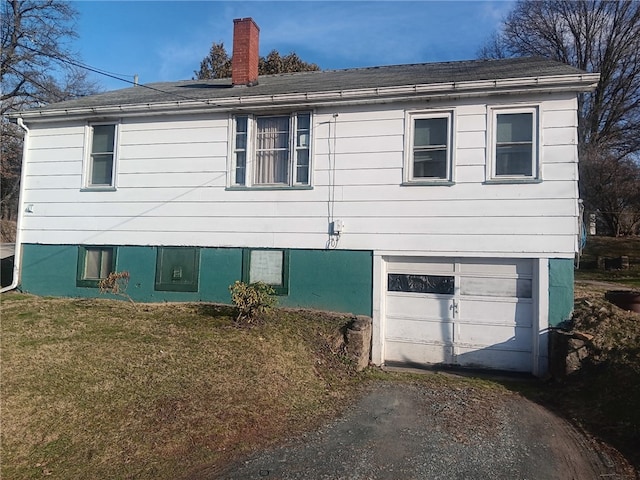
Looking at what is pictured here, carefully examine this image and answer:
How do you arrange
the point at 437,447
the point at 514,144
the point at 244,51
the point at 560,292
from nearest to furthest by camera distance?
the point at 437,447 → the point at 560,292 → the point at 514,144 → the point at 244,51

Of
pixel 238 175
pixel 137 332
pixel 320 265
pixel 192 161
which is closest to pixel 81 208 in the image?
pixel 192 161

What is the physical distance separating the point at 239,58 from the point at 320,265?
5.88 metres

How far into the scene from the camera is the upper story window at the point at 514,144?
29.0ft

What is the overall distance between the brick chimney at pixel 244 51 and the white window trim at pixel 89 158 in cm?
316

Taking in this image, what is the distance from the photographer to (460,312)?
9.23 metres

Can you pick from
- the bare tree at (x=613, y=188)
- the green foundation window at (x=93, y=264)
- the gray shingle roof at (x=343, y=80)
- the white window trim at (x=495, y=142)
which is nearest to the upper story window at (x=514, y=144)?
the white window trim at (x=495, y=142)

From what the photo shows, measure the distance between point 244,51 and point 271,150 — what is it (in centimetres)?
328

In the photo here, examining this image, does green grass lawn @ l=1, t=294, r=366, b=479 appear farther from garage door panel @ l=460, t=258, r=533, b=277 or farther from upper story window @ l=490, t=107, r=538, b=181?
upper story window @ l=490, t=107, r=538, b=181

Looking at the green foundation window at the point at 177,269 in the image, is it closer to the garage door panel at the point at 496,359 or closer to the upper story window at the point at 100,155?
the upper story window at the point at 100,155

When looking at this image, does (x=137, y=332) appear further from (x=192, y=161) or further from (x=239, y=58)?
(x=239, y=58)

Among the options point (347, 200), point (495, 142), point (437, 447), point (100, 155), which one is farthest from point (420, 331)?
point (100, 155)

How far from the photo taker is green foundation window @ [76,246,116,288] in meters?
10.9

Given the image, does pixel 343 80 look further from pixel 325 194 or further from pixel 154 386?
pixel 154 386

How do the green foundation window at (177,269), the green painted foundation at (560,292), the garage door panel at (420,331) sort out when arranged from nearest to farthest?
1. the green painted foundation at (560,292)
2. the garage door panel at (420,331)
3. the green foundation window at (177,269)
